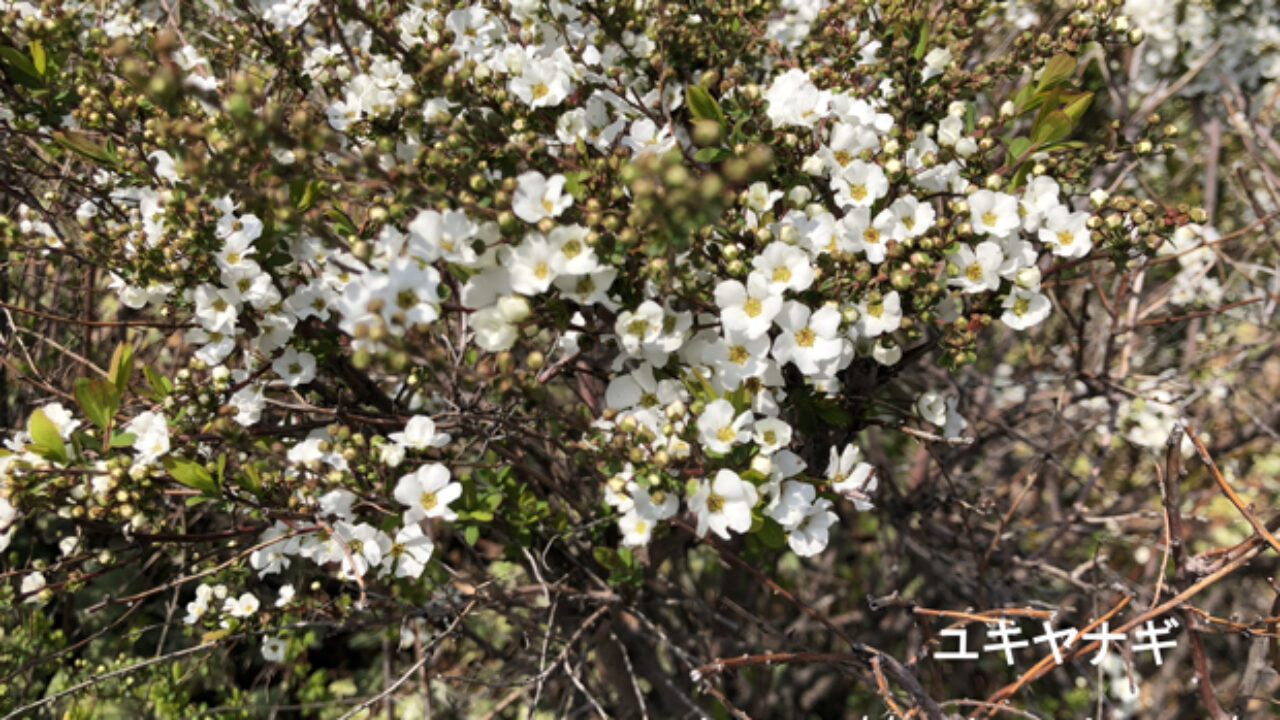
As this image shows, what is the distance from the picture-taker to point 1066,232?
1.64 meters

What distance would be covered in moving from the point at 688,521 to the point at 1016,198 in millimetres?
1107

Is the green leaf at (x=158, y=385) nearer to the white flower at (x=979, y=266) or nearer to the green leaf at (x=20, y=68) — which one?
the green leaf at (x=20, y=68)

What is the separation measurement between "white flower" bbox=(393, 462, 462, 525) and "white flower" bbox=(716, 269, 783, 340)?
2.19 ft

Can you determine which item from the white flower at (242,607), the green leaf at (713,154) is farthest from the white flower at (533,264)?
the white flower at (242,607)

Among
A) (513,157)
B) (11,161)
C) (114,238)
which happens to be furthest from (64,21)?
(513,157)

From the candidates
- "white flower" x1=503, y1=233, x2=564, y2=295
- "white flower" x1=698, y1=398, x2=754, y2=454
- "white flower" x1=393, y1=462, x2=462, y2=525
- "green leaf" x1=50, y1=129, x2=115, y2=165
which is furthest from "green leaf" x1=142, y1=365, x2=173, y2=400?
"white flower" x1=698, y1=398, x2=754, y2=454

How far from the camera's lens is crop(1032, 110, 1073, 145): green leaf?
1646 mm

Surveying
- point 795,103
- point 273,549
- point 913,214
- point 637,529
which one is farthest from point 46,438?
point 913,214

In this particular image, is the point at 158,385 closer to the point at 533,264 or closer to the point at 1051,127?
the point at 533,264

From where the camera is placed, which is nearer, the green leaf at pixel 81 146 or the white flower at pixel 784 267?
the white flower at pixel 784 267

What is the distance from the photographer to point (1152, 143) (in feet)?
5.86

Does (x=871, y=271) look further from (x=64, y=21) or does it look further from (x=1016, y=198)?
(x=64, y=21)

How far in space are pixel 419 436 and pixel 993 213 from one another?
1.26 metres

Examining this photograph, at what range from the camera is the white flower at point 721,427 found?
4.91 feet
